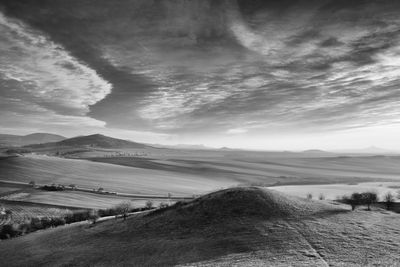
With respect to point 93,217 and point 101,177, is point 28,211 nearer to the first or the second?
point 93,217

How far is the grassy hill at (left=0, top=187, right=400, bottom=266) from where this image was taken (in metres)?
26.2

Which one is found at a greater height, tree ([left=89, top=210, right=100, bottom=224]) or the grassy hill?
the grassy hill

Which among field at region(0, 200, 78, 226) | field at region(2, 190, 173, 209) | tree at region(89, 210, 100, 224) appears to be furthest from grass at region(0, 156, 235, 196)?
tree at region(89, 210, 100, 224)

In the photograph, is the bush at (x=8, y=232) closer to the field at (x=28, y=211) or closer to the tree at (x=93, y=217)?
the field at (x=28, y=211)

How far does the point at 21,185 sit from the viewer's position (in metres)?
108

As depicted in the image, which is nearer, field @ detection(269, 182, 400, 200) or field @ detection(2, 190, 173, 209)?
field @ detection(2, 190, 173, 209)

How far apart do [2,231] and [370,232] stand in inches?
2168

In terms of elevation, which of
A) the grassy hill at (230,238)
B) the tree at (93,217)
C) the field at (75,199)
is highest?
the grassy hill at (230,238)

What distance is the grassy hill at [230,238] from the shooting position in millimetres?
26188

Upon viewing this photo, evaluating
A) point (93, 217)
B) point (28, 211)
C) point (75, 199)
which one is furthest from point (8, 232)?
point (75, 199)

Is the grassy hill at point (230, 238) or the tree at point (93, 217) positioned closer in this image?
the grassy hill at point (230, 238)

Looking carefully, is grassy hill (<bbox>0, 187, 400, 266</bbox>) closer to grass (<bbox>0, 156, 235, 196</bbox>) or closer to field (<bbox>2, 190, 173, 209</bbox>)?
field (<bbox>2, 190, 173, 209</bbox>)

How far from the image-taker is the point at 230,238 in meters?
32.0

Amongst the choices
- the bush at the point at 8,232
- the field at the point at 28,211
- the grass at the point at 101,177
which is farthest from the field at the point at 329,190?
the bush at the point at 8,232
